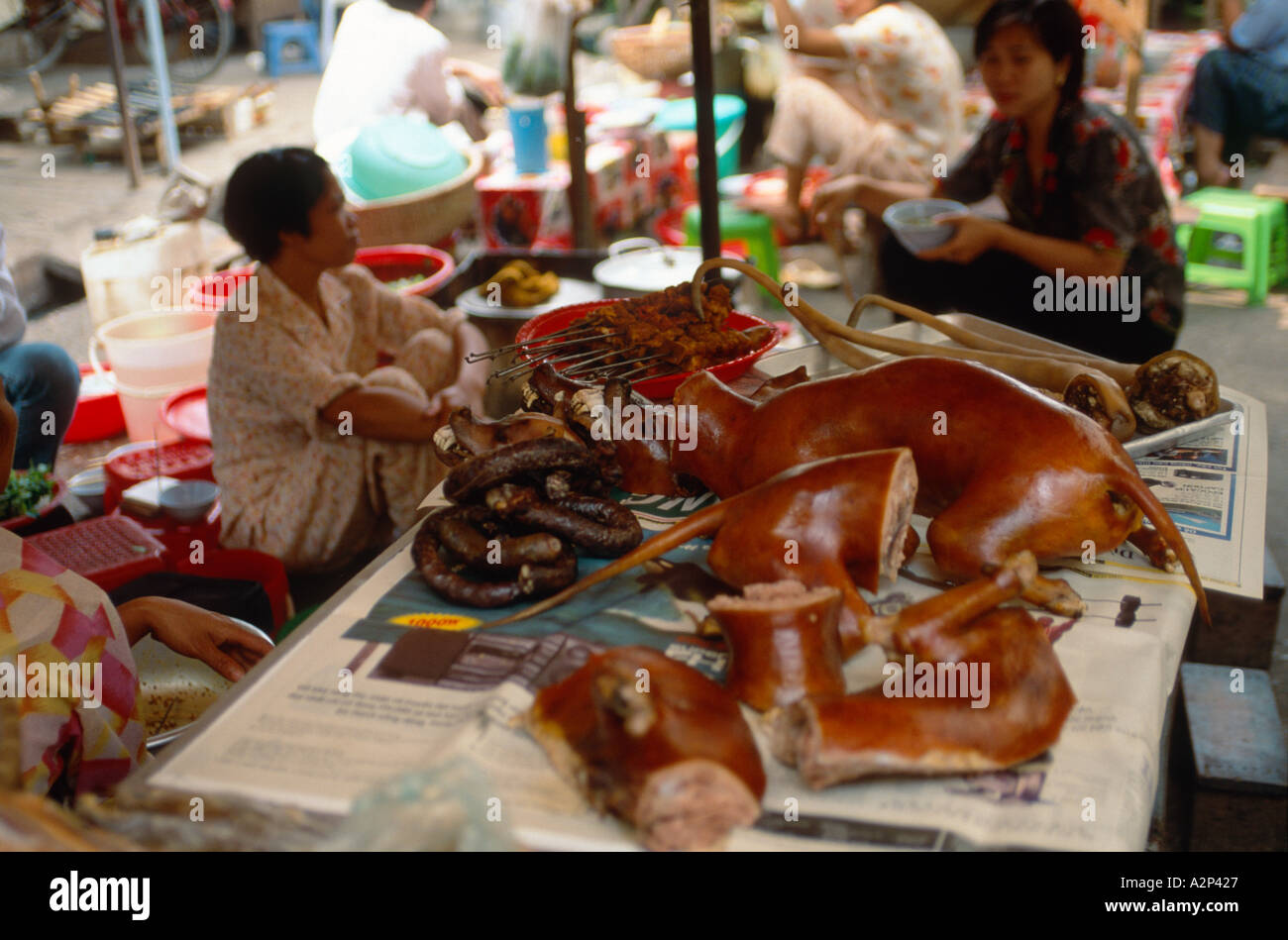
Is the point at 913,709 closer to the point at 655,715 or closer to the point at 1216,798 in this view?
the point at 655,715

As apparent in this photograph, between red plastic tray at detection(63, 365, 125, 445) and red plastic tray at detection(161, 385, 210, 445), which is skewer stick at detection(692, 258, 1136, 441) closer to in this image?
red plastic tray at detection(161, 385, 210, 445)

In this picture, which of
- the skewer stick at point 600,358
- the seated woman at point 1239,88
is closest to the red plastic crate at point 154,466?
the skewer stick at point 600,358

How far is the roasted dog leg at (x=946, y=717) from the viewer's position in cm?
100

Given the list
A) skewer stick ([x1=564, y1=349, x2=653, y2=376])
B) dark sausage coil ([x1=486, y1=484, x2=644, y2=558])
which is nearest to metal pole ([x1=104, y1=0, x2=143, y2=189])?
skewer stick ([x1=564, y1=349, x2=653, y2=376])

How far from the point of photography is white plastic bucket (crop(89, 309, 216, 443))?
3.86 m

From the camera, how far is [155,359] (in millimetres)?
3861

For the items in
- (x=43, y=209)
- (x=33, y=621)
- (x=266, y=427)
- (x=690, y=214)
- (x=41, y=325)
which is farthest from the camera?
(x=43, y=209)

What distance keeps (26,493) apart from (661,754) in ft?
9.21

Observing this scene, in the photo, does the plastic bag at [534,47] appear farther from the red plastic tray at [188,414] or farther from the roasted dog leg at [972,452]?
the roasted dog leg at [972,452]

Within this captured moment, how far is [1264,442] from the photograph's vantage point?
178 cm

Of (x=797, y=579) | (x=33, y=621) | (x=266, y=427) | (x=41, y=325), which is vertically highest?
(x=797, y=579)
